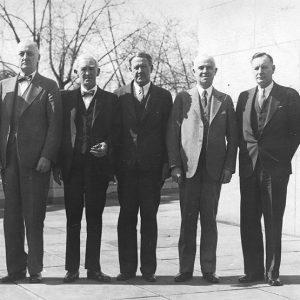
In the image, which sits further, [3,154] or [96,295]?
[3,154]

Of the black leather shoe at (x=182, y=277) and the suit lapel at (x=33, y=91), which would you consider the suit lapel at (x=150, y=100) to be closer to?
the suit lapel at (x=33, y=91)

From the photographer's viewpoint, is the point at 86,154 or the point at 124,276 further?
the point at 124,276

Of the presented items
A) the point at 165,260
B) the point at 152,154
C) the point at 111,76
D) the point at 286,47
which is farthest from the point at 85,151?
the point at 111,76

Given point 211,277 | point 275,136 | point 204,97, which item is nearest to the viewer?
point 275,136

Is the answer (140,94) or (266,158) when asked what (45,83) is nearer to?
(140,94)

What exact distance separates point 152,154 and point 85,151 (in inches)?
24.6

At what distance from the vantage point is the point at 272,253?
19.1 ft

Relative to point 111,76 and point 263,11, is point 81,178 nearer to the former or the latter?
point 263,11

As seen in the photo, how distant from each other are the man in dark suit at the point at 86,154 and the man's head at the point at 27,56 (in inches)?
15.6

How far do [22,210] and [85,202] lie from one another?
586 millimetres

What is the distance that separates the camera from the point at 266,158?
18.9 feet

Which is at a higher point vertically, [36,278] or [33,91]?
[33,91]

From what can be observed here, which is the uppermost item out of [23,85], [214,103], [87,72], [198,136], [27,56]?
[27,56]

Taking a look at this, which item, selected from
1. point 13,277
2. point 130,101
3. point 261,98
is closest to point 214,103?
point 261,98
